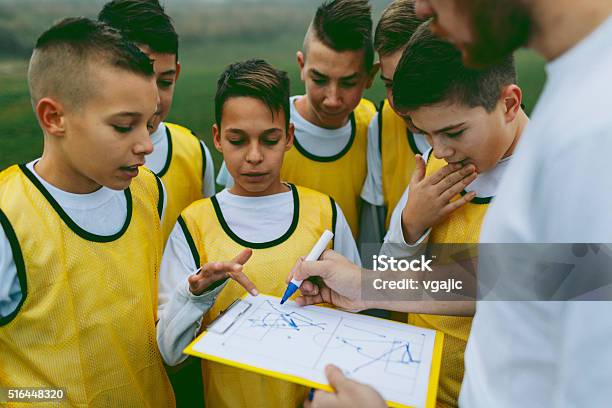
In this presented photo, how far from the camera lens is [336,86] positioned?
2318 millimetres

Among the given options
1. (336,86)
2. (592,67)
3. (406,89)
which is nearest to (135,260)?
(406,89)

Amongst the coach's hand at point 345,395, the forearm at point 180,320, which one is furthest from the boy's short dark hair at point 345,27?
the coach's hand at point 345,395

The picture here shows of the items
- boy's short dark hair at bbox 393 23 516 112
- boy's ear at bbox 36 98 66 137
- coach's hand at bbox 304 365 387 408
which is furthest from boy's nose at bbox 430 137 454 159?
boy's ear at bbox 36 98 66 137

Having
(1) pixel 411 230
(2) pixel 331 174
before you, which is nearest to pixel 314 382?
(1) pixel 411 230

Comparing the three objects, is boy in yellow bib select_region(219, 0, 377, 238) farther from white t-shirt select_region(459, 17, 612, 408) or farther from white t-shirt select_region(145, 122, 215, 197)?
white t-shirt select_region(459, 17, 612, 408)

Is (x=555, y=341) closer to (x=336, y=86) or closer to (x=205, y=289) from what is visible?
(x=205, y=289)

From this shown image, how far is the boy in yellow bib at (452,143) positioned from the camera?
1.49 metres

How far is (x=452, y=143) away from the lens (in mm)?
1514

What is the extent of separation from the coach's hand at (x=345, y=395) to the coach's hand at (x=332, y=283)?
17.1 inches

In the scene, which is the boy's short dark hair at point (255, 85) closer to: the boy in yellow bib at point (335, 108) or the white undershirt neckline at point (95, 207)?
the boy in yellow bib at point (335, 108)

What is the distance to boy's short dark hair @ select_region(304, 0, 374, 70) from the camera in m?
2.34

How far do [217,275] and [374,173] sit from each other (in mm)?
1175

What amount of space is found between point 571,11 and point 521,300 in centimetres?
44

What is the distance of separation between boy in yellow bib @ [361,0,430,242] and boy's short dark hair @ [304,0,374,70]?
0.08 meters
